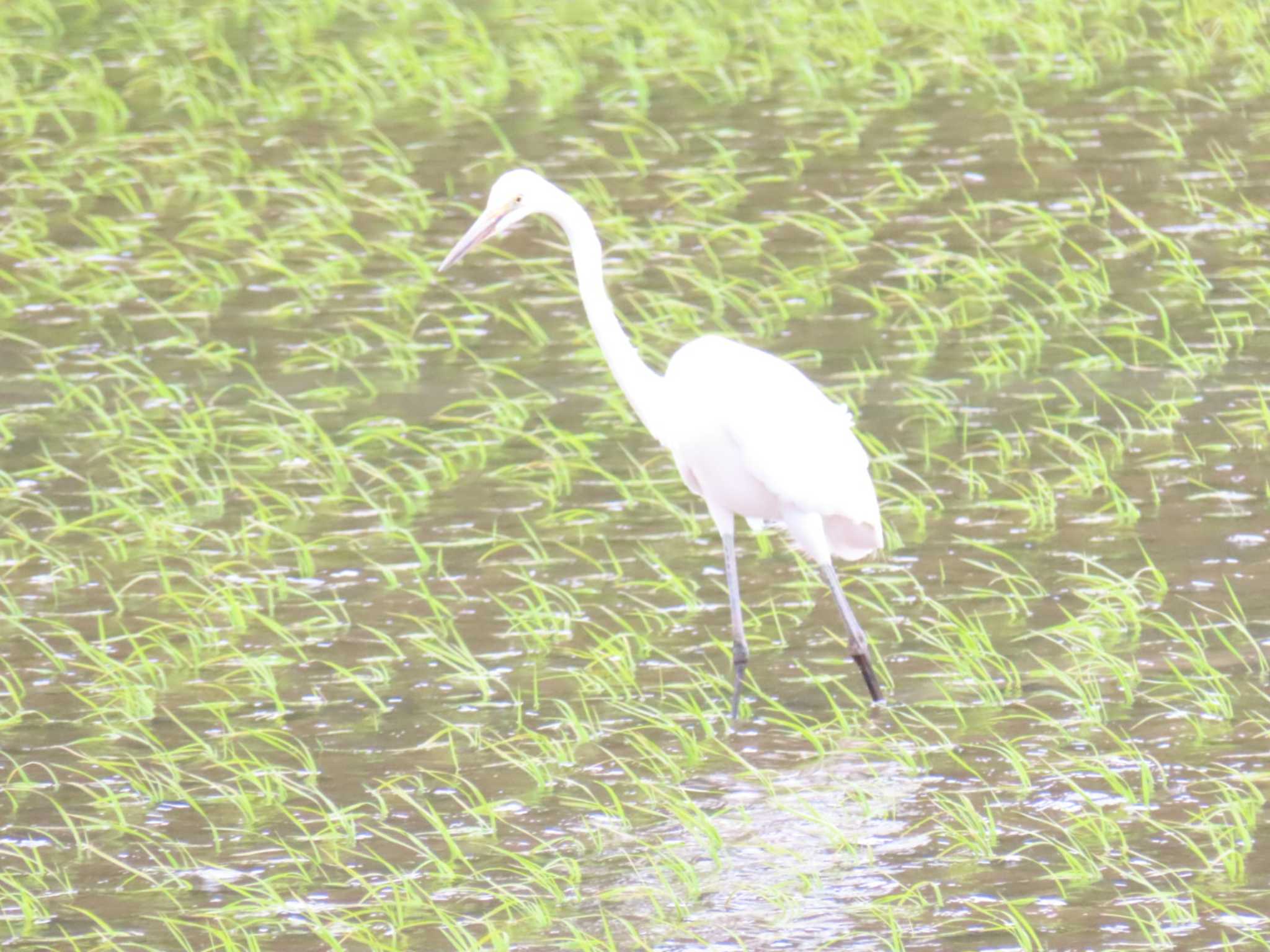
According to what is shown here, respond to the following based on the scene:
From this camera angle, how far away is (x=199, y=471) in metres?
8.47

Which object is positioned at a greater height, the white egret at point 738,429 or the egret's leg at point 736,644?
the white egret at point 738,429

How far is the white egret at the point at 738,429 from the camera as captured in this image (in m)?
6.30

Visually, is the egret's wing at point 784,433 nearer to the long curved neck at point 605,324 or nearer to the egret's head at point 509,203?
the long curved neck at point 605,324

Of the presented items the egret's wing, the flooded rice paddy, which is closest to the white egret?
the egret's wing

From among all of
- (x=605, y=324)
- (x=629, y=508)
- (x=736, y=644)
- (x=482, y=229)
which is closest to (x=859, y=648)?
(x=736, y=644)

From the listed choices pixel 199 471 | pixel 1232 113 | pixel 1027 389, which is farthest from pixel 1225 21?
pixel 199 471

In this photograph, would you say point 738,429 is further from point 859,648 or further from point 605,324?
point 859,648

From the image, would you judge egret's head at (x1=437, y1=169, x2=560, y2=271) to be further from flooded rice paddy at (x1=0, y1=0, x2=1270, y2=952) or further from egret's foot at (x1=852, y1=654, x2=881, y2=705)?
egret's foot at (x1=852, y1=654, x2=881, y2=705)

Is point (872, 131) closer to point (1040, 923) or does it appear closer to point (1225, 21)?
point (1225, 21)

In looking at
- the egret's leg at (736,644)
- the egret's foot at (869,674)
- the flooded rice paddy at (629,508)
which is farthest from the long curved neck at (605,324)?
the egret's foot at (869,674)

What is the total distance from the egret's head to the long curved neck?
0.20 ft

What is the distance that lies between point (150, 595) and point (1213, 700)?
3510 millimetres

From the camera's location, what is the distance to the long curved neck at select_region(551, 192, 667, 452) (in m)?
6.47

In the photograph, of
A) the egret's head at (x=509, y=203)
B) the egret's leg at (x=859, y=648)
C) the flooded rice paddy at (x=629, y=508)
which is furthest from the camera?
the egret's head at (x=509, y=203)
